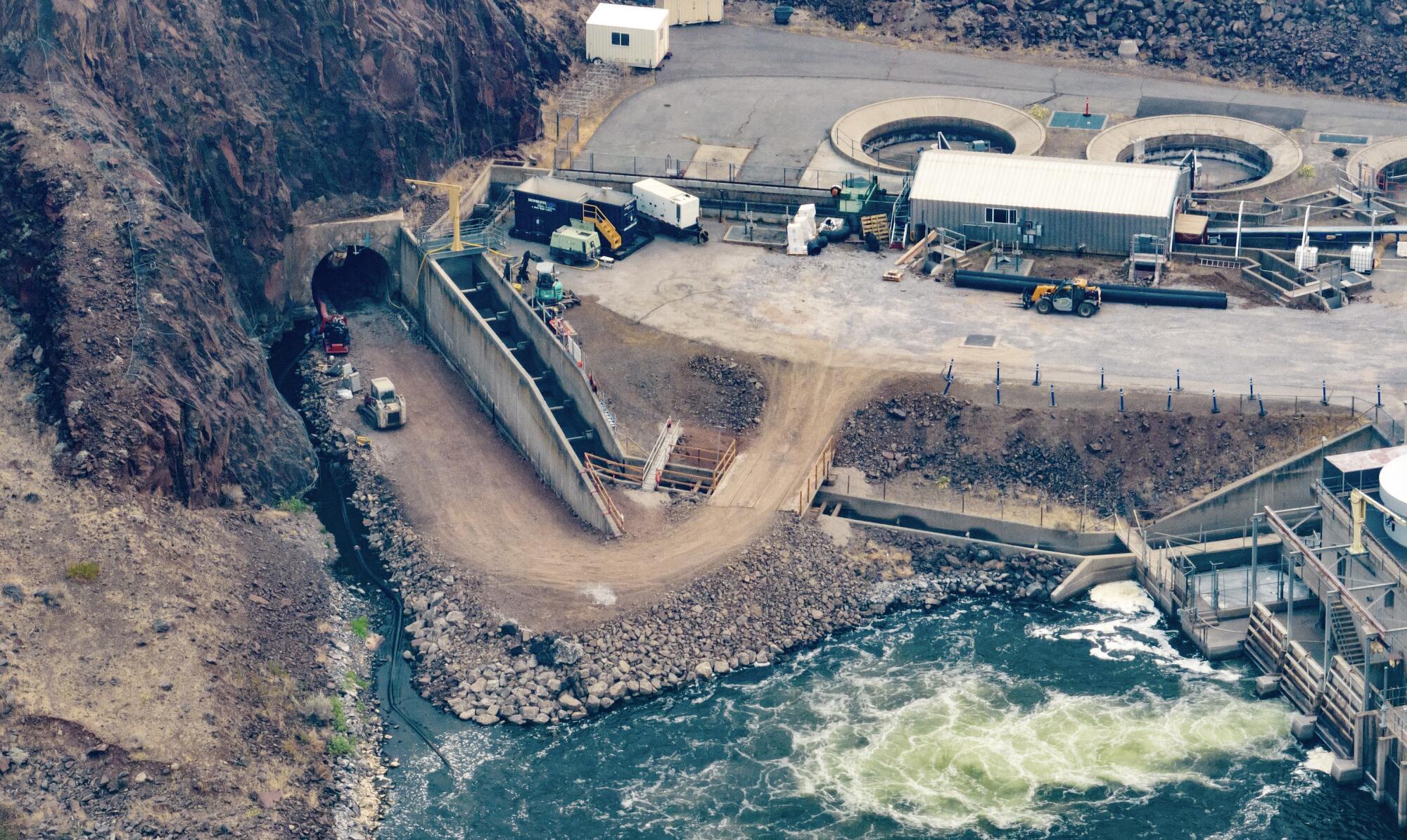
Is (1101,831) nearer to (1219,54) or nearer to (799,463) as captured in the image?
(799,463)

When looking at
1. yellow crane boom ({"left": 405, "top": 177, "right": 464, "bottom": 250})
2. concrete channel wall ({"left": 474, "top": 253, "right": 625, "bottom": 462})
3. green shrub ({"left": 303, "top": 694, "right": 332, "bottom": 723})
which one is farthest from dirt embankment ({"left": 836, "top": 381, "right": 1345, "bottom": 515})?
green shrub ({"left": 303, "top": 694, "right": 332, "bottom": 723})

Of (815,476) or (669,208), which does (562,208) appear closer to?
(669,208)

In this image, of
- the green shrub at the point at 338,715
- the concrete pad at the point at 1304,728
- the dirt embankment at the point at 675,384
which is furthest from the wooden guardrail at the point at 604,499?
the concrete pad at the point at 1304,728

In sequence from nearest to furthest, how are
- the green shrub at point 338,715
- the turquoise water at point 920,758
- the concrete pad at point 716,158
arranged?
the turquoise water at point 920,758 → the green shrub at point 338,715 → the concrete pad at point 716,158

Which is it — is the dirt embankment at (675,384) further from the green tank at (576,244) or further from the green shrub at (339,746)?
the green shrub at (339,746)

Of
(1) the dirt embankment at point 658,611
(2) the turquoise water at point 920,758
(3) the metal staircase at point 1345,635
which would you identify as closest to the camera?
(2) the turquoise water at point 920,758

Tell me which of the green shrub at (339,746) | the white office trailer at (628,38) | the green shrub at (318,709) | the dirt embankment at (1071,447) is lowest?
the green shrub at (339,746)

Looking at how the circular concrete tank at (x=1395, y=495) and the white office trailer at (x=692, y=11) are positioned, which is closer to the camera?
the circular concrete tank at (x=1395, y=495)
